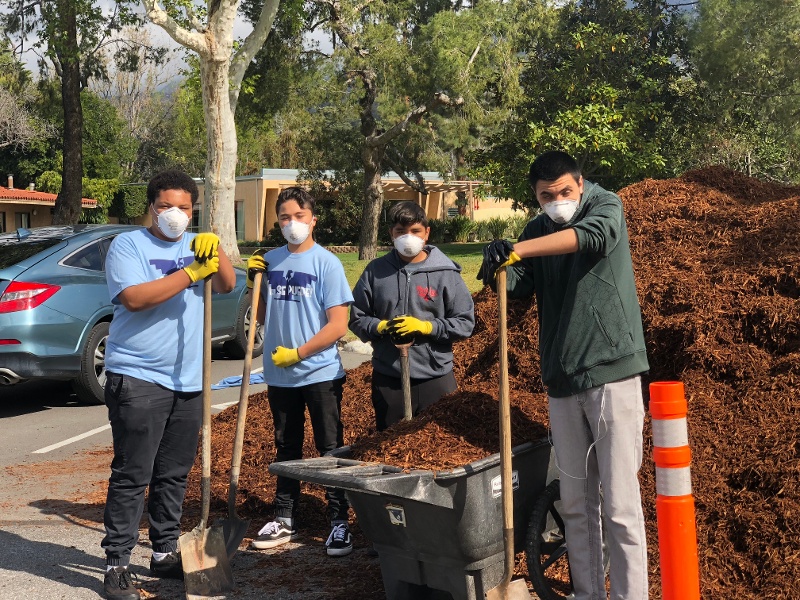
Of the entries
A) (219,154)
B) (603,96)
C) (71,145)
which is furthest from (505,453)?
(71,145)

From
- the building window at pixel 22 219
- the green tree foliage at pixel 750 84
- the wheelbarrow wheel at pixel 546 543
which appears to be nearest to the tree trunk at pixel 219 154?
the green tree foliage at pixel 750 84

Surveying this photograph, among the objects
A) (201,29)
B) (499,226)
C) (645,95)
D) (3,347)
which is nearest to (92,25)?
(201,29)

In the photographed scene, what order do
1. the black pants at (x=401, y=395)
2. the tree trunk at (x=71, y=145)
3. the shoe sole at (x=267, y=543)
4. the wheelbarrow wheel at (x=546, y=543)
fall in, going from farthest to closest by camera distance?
the tree trunk at (x=71, y=145) < the shoe sole at (x=267, y=543) < the black pants at (x=401, y=395) < the wheelbarrow wheel at (x=546, y=543)

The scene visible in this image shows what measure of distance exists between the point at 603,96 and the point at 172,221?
18964 mm

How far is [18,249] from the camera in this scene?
9.74 metres

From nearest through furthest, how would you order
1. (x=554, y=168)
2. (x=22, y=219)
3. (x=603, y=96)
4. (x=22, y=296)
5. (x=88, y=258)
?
(x=554, y=168), (x=22, y=296), (x=88, y=258), (x=603, y=96), (x=22, y=219)

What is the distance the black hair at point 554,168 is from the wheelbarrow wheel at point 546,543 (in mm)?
1397

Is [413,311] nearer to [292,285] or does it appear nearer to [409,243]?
[409,243]

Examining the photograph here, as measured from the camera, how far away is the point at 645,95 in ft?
77.4

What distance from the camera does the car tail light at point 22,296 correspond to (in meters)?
9.22

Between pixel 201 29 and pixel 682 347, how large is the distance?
1861 cm

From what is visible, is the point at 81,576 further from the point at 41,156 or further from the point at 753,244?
the point at 41,156

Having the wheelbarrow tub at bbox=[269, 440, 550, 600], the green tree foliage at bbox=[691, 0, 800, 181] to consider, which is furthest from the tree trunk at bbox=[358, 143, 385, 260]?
the wheelbarrow tub at bbox=[269, 440, 550, 600]

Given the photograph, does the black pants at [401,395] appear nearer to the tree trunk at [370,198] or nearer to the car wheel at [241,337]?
the car wheel at [241,337]
